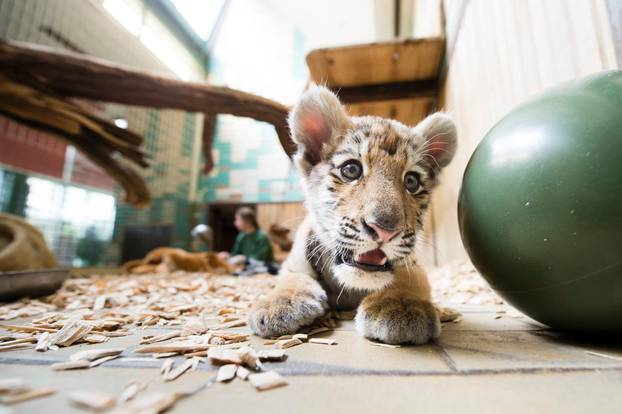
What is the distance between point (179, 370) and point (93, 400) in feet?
0.75

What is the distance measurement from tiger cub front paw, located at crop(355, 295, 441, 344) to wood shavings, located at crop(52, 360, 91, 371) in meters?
0.90

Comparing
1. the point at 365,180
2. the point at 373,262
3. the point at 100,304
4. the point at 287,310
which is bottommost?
the point at 100,304

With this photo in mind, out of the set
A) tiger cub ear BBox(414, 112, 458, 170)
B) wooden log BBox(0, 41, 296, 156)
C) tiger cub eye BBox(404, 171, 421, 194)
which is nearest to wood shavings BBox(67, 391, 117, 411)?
tiger cub eye BBox(404, 171, 421, 194)

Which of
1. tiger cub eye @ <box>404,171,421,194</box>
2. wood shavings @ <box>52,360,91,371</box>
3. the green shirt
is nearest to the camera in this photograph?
wood shavings @ <box>52,360,91,371</box>

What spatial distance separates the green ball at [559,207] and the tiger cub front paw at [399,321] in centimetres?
30

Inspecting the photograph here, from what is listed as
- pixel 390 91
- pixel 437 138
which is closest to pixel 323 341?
pixel 437 138

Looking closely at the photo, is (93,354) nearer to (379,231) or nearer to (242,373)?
(242,373)

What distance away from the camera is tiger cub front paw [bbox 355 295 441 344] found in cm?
114

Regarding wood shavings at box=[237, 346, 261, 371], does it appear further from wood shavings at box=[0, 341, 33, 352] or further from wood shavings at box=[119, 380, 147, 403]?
wood shavings at box=[0, 341, 33, 352]

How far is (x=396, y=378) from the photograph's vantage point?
83 centimetres

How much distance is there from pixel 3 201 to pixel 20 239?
2.81m

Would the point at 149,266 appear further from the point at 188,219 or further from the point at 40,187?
the point at 188,219

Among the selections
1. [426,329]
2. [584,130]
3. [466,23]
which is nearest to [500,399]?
[426,329]

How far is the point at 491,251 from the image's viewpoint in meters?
1.18
